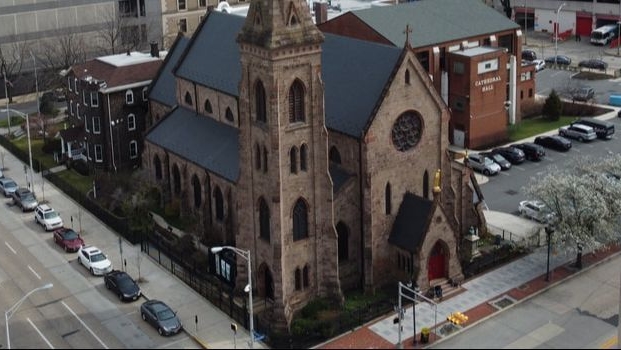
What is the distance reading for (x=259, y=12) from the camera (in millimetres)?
54219

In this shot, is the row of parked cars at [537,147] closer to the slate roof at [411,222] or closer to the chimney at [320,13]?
the slate roof at [411,222]

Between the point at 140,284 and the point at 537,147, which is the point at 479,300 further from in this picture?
the point at 537,147

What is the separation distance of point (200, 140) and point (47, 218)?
1388cm

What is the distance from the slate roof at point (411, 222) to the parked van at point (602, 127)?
129 ft

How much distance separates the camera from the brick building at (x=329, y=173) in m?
54.8

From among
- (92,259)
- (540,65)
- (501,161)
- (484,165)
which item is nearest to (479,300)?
(484,165)

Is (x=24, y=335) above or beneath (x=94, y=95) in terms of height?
beneath

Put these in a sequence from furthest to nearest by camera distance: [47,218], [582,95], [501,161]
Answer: [582,95]
[501,161]
[47,218]

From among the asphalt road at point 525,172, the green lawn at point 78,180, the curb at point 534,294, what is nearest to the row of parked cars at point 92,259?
the green lawn at point 78,180

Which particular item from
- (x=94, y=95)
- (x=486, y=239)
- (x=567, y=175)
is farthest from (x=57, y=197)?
(x=567, y=175)

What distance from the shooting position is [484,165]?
8356 cm

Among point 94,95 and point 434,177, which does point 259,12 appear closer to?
point 434,177

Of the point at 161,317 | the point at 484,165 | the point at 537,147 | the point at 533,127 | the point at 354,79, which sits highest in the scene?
the point at 354,79

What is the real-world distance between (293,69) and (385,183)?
10.9 metres
